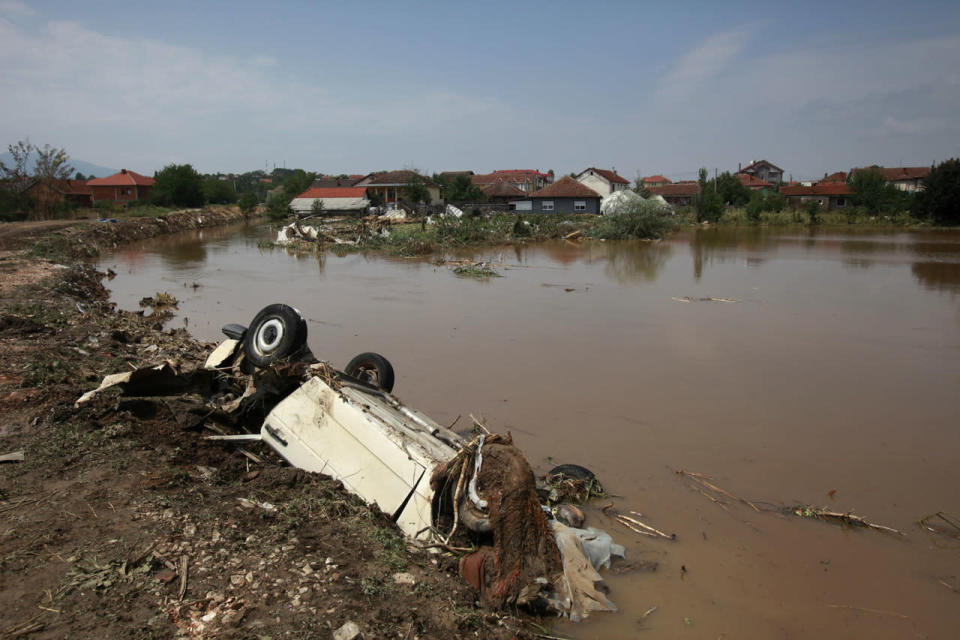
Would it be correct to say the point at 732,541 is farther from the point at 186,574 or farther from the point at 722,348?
the point at 722,348

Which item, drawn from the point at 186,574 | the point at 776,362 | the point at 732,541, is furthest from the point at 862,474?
the point at 186,574

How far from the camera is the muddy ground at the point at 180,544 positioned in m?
A: 2.82

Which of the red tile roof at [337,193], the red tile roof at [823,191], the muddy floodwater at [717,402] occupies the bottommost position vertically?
the muddy floodwater at [717,402]

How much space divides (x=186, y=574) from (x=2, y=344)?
6327 mm

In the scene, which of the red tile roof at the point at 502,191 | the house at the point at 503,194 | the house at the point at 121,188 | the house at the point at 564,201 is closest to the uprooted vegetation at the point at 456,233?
the house at the point at 564,201

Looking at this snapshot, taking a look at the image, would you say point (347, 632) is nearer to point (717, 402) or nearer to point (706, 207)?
point (717, 402)

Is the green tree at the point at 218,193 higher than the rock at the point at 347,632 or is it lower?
higher

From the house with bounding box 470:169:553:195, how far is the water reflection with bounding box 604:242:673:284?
45.1m

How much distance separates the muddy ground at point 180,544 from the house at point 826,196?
7095cm

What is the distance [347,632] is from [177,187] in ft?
203

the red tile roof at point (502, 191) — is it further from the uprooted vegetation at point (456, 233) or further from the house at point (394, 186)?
the uprooted vegetation at point (456, 233)

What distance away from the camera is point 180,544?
132 inches

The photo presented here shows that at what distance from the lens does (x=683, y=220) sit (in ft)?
175

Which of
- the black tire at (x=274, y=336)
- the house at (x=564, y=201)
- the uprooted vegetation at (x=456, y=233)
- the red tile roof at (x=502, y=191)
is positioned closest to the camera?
the black tire at (x=274, y=336)
